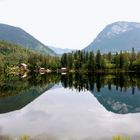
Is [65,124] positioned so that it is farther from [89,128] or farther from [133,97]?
[133,97]

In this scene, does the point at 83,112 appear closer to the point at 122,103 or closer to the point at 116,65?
the point at 122,103

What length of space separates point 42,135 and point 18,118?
47.4 feet

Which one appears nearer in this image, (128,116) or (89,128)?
(89,128)

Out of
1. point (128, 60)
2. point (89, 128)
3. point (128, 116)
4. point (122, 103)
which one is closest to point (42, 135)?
point (89, 128)

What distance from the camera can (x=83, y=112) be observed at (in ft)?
177

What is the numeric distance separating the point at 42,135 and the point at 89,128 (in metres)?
6.62

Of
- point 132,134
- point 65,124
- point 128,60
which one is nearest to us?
point 132,134

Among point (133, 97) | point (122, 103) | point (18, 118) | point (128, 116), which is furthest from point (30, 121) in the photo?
point (133, 97)

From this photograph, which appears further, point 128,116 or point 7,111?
point 7,111

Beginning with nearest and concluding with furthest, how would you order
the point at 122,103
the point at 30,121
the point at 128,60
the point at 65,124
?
the point at 65,124
the point at 30,121
the point at 122,103
the point at 128,60

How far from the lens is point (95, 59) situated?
190m

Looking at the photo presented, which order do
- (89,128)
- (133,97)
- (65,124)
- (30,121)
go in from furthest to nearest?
1. (133,97)
2. (30,121)
3. (65,124)
4. (89,128)

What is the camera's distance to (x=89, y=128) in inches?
1540

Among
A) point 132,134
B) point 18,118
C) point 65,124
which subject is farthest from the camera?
point 18,118
